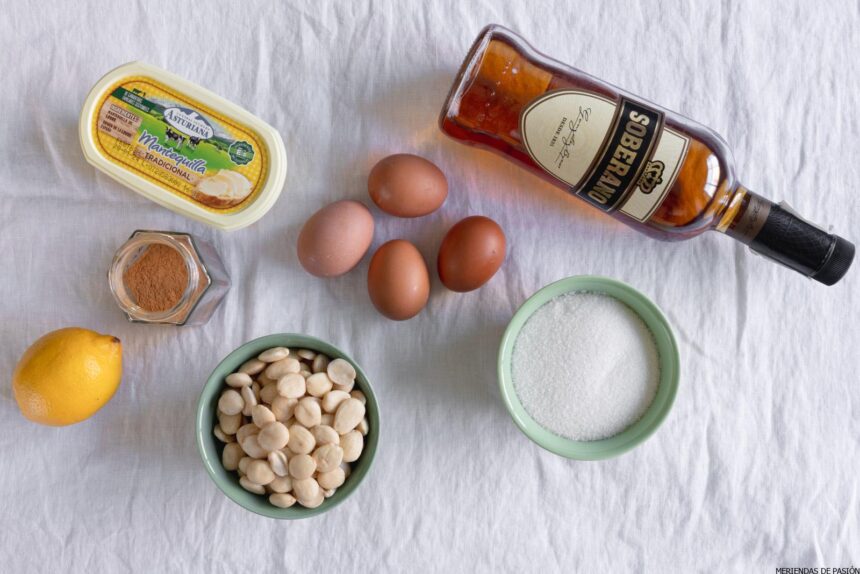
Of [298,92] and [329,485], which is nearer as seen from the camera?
[329,485]

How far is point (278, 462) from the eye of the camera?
77cm

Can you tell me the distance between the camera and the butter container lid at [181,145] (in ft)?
2.76

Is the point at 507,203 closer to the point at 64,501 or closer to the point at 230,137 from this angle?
the point at 230,137

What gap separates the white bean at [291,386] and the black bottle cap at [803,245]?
54 cm

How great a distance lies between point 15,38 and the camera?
89 cm

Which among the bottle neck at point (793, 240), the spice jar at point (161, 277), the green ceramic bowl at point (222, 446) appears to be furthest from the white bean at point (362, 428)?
the bottle neck at point (793, 240)

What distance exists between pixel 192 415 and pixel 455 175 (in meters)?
0.47

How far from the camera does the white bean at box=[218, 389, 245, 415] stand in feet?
2.57

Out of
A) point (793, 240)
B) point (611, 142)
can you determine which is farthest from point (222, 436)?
point (793, 240)

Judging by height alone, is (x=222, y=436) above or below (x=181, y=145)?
below

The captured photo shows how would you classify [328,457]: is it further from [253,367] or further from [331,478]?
[253,367]

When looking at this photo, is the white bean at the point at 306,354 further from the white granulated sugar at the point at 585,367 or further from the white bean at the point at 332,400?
the white granulated sugar at the point at 585,367

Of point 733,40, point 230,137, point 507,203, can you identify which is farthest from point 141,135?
point 733,40

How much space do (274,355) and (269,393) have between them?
0.15ft
